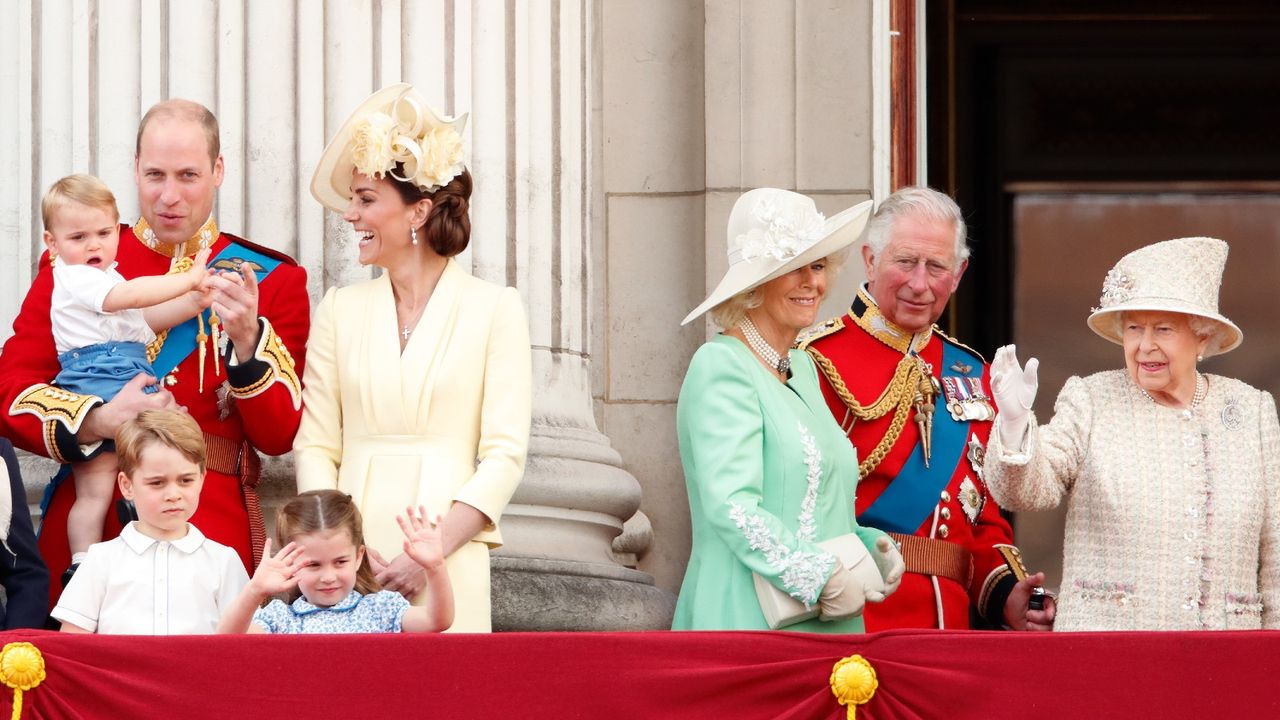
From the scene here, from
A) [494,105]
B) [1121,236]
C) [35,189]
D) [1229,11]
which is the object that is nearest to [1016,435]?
[494,105]

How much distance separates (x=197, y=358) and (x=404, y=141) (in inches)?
26.3

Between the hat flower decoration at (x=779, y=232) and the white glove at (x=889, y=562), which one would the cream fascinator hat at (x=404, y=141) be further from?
the white glove at (x=889, y=562)

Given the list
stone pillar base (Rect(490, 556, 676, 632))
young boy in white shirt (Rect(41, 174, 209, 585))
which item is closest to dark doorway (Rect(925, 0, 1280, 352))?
stone pillar base (Rect(490, 556, 676, 632))

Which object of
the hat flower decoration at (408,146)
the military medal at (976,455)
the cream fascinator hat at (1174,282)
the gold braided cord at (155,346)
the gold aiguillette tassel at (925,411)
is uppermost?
the hat flower decoration at (408,146)

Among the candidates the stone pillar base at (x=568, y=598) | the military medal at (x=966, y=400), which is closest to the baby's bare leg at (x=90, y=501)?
the stone pillar base at (x=568, y=598)

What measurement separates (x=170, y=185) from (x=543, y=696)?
1537mm

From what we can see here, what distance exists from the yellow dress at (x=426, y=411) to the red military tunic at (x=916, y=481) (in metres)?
0.90

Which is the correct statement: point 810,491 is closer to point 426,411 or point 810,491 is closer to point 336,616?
point 426,411

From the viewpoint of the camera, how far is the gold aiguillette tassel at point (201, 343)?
5168 mm

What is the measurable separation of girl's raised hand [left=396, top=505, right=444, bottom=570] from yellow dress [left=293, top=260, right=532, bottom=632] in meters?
0.23

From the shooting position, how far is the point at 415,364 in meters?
4.93

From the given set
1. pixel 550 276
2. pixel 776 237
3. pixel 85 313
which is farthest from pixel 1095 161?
pixel 85 313

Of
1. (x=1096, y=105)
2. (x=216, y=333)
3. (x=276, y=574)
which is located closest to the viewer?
(x=276, y=574)

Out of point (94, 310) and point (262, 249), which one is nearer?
point (94, 310)
